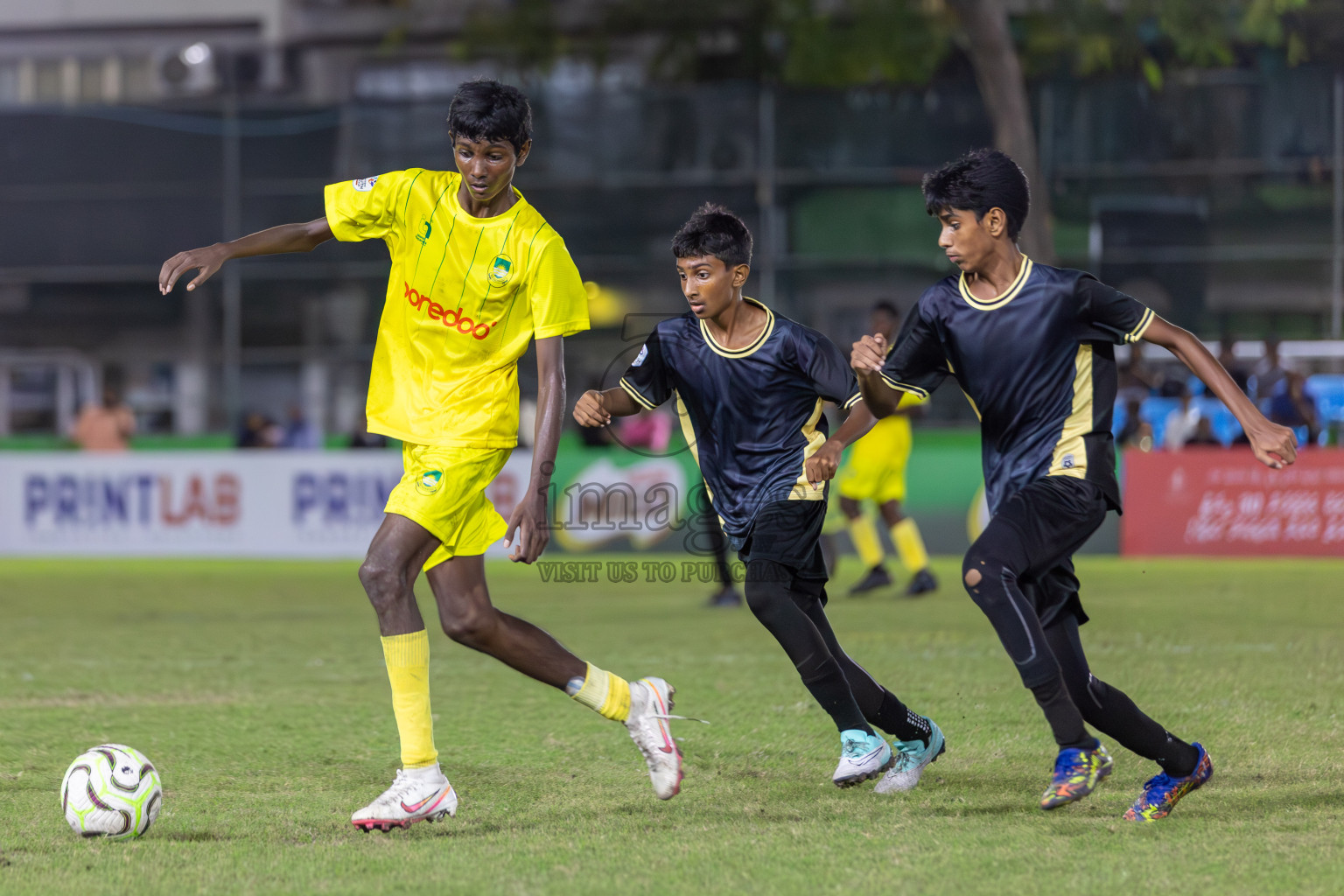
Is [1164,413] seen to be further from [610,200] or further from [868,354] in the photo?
[868,354]

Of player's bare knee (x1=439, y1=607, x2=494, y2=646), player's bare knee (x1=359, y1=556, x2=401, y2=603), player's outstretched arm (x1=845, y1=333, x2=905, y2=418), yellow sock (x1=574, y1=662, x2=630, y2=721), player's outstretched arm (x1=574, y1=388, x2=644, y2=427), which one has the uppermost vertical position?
player's outstretched arm (x1=845, y1=333, x2=905, y2=418)

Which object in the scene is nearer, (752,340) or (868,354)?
(868,354)

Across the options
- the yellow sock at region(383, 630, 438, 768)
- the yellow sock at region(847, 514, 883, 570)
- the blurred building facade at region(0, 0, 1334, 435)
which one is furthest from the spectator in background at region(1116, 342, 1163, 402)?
the yellow sock at region(383, 630, 438, 768)

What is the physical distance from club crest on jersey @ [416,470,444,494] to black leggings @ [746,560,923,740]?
99 cm

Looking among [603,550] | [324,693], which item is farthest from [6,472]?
[324,693]

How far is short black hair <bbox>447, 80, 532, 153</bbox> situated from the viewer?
4.36m

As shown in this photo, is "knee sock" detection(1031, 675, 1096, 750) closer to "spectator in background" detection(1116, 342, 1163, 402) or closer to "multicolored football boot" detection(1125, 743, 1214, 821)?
"multicolored football boot" detection(1125, 743, 1214, 821)

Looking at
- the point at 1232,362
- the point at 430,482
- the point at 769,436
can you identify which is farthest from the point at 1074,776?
the point at 1232,362

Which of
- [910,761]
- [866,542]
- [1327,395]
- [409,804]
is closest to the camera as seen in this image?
[409,804]

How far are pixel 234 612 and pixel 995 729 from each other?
7.10m

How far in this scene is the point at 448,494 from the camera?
453cm

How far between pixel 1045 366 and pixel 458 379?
1.65 meters

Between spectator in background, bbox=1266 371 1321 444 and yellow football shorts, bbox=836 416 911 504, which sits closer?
yellow football shorts, bbox=836 416 911 504

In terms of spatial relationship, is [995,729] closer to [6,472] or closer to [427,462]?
[427,462]
